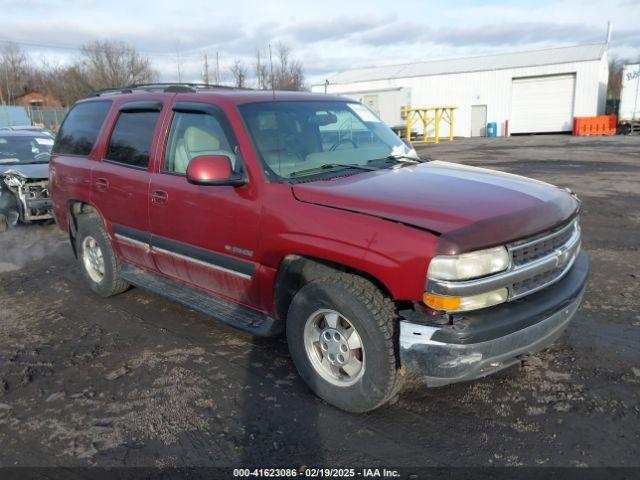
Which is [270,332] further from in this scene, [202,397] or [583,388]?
[583,388]

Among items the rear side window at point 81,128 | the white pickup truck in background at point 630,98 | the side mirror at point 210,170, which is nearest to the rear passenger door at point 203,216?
the side mirror at point 210,170

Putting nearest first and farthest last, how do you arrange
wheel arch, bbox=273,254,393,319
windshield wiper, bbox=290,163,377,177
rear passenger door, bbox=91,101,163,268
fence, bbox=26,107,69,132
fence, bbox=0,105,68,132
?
wheel arch, bbox=273,254,393,319 → windshield wiper, bbox=290,163,377,177 → rear passenger door, bbox=91,101,163,268 → fence, bbox=0,105,68,132 → fence, bbox=26,107,69,132

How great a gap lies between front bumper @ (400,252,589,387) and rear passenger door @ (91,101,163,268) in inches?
106

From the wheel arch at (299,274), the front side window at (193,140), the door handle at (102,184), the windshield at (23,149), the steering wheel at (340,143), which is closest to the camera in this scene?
the wheel arch at (299,274)

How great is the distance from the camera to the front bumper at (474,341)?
2615 mm

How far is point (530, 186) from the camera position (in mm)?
3383

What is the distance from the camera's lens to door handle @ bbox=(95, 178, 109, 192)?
4.73 metres

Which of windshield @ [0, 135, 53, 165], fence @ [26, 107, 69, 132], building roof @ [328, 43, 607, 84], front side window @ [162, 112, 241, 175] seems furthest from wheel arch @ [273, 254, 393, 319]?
fence @ [26, 107, 69, 132]

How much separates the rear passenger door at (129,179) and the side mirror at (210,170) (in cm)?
111

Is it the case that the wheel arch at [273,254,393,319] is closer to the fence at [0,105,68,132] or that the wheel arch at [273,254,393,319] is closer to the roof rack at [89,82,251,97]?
the roof rack at [89,82,251,97]

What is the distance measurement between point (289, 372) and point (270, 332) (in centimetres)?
39

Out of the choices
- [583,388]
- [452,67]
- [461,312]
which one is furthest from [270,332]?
[452,67]

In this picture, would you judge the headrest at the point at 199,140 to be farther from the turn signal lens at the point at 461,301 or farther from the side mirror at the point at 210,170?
the turn signal lens at the point at 461,301

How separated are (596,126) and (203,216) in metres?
36.0
